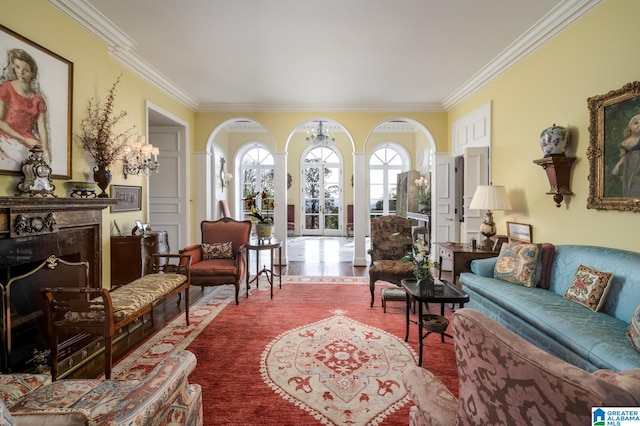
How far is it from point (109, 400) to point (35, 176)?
2.23 metres

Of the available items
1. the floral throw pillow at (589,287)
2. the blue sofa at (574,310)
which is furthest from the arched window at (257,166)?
the floral throw pillow at (589,287)

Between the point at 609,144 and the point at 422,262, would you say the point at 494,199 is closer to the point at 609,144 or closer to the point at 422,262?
the point at 609,144

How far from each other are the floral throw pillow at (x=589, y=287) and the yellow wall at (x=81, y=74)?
477 cm

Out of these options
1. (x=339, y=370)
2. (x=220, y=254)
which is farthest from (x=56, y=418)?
(x=220, y=254)

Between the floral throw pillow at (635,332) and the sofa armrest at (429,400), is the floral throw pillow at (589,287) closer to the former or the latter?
the floral throw pillow at (635,332)

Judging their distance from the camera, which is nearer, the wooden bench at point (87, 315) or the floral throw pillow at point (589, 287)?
the wooden bench at point (87, 315)

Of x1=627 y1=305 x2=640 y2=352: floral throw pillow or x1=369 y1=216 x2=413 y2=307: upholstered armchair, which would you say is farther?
x1=369 y1=216 x2=413 y2=307: upholstered armchair

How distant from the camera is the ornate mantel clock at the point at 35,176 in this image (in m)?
2.54

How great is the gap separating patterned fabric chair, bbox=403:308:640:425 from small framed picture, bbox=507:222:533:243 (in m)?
3.51

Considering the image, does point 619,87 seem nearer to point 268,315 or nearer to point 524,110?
point 524,110

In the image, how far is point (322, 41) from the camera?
12.5 ft

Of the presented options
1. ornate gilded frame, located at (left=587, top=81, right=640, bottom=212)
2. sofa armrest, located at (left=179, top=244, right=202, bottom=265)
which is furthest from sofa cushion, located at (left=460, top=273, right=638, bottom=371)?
sofa armrest, located at (left=179, top=244, right=202, bottom=265)

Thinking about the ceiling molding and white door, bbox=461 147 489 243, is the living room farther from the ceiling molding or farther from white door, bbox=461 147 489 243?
white door, bbox=461 147 489 243

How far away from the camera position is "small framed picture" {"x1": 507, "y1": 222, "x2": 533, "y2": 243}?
154 inches
